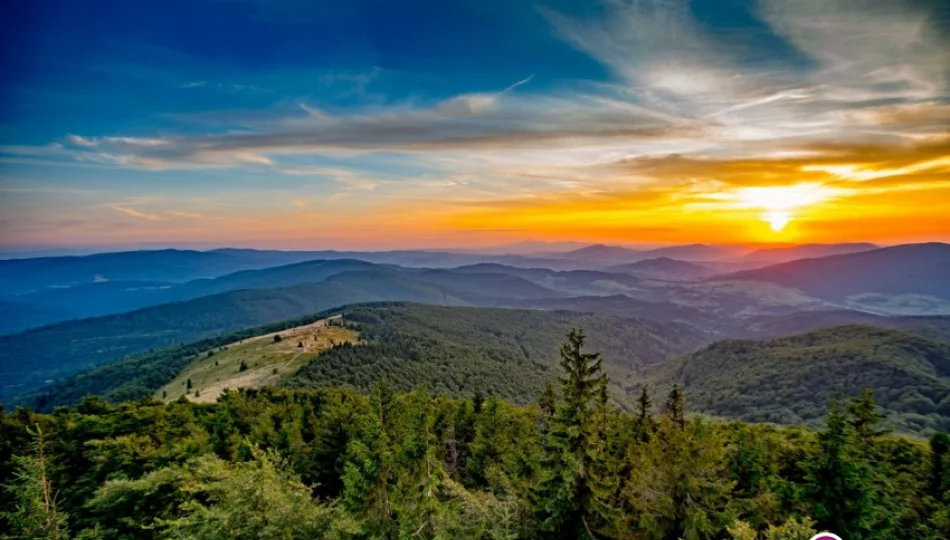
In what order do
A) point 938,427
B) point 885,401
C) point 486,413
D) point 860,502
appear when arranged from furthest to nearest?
1. point 885,401
2. point 938,427
3. point 486,413
4. point 860,502

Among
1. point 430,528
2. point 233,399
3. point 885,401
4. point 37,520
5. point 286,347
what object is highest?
point 37,520

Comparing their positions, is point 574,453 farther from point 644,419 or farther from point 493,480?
point 644,419

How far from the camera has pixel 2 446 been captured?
40.1 m

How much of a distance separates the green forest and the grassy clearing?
107 metres

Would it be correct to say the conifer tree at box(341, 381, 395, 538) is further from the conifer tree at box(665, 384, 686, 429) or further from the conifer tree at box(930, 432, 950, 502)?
the conifer tree at box(930, 432, 950, 502)

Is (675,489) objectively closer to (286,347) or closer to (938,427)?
(286,347)

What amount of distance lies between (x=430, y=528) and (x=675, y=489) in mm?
14711

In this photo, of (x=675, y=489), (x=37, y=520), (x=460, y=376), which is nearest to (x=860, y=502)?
(x=675, y=489)

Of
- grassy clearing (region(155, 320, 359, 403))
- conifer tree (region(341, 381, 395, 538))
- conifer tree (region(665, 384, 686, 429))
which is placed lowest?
grassy clearing (region(155, 320, 359, 403))

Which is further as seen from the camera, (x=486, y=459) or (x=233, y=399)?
(x=233, y=399)

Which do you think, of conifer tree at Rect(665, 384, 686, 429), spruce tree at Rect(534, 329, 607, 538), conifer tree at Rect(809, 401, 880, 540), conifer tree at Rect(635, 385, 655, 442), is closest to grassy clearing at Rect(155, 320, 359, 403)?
conifer tree at Rect(635, 385, 655, 442)

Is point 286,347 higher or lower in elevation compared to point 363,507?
lower

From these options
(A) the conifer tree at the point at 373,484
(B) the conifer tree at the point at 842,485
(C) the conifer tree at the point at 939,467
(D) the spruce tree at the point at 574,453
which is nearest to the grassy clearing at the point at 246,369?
(A) the conifer tree at the point at 373,484

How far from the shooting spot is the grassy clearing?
146375 mm
